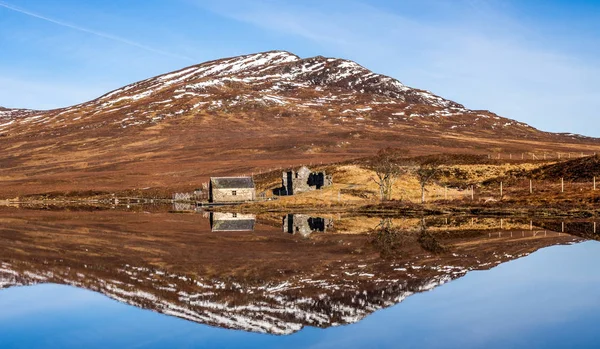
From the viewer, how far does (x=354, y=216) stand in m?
56.9

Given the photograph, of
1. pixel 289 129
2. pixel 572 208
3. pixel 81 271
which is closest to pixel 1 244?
pixel 81 271

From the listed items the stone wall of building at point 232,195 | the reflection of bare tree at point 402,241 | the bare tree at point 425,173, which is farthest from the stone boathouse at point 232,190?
the reflection of bare tree at point 402,241

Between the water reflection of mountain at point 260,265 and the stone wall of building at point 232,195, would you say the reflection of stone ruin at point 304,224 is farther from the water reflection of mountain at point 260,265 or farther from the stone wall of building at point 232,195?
the stone wall of building at point 232,195

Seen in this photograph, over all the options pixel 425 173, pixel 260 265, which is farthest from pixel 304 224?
pixel 425 173

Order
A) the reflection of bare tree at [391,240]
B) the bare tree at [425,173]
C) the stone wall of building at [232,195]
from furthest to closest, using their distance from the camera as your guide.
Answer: the stone wall of building at [232,195] < the bare tree at [425,173] < the reflection of bare tree at [391,240]

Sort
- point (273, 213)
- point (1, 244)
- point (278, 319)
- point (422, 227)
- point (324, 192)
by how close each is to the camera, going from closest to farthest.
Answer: point (278, 319) → point (1, 244) → point (422, 227) → point (273, 213) → point (324, 192)

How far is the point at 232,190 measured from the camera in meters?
83.9

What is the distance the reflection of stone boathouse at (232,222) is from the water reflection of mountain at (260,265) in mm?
1246

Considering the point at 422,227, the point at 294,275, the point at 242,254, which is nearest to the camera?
the point at 294,275

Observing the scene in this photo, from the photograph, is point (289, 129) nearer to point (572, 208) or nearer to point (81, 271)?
point (572, 208)

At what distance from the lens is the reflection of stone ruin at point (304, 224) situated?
44.8 metres

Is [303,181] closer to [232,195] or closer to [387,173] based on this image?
[232,195]

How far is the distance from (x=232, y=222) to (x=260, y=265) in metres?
25.0

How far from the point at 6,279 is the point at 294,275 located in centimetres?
1169
